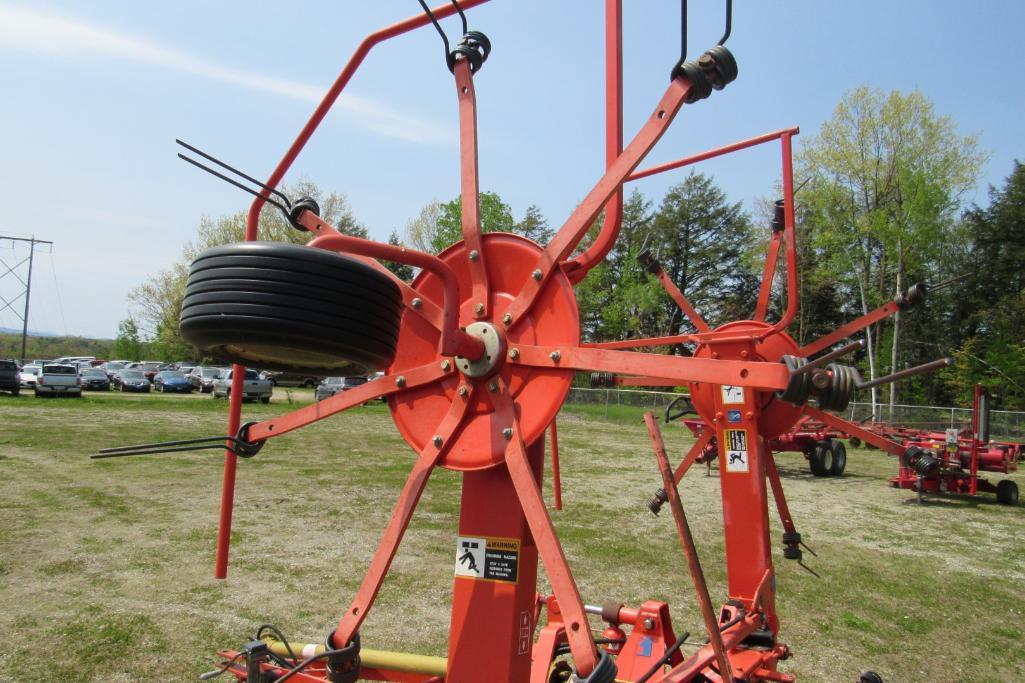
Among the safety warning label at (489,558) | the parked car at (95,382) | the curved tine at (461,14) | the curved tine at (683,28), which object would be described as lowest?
the parked car at (95,382)

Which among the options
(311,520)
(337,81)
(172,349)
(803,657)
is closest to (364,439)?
(311,520)

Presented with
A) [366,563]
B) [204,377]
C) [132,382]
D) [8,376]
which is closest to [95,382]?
[132,382]

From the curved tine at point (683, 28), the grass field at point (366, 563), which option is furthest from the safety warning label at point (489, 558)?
the grass field at point (366, 563)

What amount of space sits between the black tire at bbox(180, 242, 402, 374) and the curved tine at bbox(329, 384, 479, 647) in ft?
1.39

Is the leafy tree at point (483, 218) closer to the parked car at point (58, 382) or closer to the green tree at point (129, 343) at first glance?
the parked car at point (58, 382)

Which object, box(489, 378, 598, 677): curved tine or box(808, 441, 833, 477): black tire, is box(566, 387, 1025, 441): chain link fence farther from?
box(489, 378, 598, 677): curved tine

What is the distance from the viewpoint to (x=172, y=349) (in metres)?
64.9

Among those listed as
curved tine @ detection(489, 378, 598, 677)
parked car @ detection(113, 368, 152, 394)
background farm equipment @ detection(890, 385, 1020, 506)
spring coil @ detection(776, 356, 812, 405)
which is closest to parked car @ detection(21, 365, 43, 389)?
parked car @ detection(113, 368, 152, 394)

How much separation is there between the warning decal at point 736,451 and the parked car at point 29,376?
40294 millimetres

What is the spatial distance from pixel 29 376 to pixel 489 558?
42156 millimetres

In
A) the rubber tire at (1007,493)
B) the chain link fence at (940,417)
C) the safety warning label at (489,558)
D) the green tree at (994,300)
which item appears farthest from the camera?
the green tree at (994,300)

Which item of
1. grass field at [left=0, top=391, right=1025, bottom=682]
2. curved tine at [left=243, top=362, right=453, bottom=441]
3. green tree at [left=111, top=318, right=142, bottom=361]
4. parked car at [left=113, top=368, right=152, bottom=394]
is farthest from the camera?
green tree at [left=111, top=318, right=142, bottom=361]

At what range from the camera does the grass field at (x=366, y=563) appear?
18.1 ft

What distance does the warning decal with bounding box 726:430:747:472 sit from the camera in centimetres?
423
